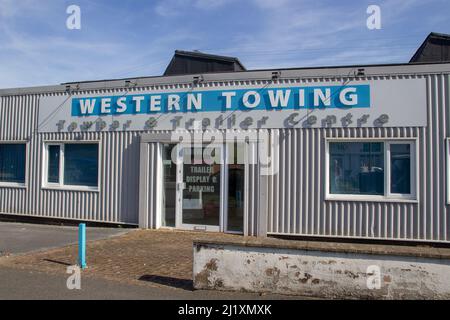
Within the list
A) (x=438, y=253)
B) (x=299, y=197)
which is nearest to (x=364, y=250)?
(x=438, y=253)

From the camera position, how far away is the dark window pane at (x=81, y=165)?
12.8 m

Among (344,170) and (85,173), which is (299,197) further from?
(85,173)

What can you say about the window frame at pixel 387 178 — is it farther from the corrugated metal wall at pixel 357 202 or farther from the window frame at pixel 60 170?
the window frame at pixel 60 170

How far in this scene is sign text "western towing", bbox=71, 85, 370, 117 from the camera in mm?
10625

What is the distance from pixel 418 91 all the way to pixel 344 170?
2.44 meters

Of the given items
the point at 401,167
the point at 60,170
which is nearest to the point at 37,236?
the point at 60,170

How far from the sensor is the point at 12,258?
8.40 m

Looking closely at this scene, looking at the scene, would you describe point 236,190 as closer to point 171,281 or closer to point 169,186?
point 169,186

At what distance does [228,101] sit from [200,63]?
10656 mm

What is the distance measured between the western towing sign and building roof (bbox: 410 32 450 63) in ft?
38.9

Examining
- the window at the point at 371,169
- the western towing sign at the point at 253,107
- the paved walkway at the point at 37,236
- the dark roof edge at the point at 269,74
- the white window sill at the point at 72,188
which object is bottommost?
the paved walkway at the point at 37,236

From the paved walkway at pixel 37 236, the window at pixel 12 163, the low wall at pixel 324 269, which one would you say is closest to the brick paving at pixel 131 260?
the low wall at pixel 324 269

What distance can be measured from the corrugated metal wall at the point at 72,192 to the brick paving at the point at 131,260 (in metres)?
1.72

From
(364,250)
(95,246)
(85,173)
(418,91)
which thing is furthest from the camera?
(85,173)
